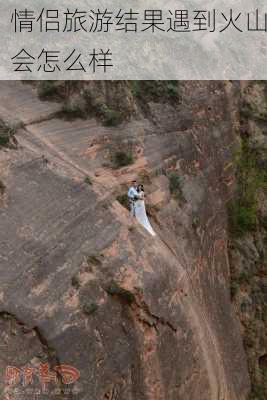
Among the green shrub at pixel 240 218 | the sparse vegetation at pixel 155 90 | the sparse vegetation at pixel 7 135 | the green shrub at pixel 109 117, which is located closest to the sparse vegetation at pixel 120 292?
the sparse vegetation at pixel 7 135

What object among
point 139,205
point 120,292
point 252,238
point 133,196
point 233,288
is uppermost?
A: point 133,196

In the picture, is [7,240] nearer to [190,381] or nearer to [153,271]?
[153,271]

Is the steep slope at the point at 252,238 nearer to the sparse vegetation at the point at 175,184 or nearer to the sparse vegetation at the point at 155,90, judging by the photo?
the sparse vegetation at the point at 175,184

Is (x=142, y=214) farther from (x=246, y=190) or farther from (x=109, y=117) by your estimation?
(x=246, y=190)

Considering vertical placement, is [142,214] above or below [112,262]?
above

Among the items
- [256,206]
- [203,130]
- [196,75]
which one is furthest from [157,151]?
[256,206]

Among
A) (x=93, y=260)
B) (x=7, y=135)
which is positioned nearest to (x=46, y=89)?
(x=7, y=135)
